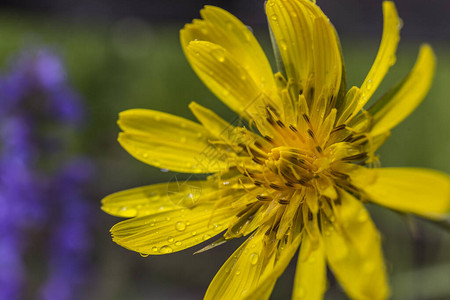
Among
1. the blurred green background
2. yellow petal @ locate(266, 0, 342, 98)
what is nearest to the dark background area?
the blurred green background

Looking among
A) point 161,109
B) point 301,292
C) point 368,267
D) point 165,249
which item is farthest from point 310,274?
point 161,109

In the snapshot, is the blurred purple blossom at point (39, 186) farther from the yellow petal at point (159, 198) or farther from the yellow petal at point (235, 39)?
the yellow petal at point (235, 39)

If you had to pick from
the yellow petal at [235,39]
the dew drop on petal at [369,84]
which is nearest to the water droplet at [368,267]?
the dew drop on petal at [369,84]

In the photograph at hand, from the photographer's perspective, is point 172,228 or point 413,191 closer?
point 413,191

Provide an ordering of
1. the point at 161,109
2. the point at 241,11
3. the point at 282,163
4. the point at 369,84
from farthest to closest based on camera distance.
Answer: the point at 241,11 → the point at 161,109 → the point at 282,163 → the point at 369,84

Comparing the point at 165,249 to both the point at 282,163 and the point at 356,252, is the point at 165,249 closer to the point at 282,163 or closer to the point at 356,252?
the point at 282,163

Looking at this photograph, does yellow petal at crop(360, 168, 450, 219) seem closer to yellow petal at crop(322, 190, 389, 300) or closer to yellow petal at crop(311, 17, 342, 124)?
yellow petal at crop(322, 190, 389, 300)
